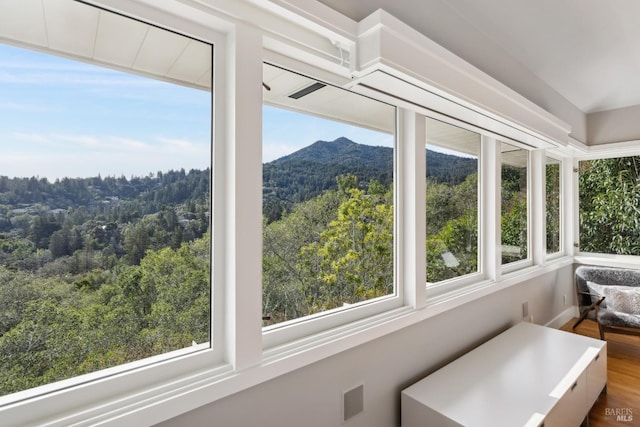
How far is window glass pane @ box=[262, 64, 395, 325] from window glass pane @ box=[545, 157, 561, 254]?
2.86m

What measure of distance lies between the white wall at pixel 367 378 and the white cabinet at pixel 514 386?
8 centimetres

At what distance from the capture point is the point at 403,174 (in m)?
1.93

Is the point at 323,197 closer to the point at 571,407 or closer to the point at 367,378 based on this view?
the point at 367,378

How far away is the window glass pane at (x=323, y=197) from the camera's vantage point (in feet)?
4.68

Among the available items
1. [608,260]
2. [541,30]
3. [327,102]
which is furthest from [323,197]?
[608,260]

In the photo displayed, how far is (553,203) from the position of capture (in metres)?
3.96

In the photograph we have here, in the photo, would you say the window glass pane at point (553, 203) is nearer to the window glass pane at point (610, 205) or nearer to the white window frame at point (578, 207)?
the white window frame at point (578, 207)

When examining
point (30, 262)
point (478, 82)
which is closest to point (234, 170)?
point (30, 262)

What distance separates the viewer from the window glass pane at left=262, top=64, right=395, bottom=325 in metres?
1.43

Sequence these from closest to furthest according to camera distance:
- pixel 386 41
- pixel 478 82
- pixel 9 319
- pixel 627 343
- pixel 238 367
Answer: pixel 9 319, pixel 238 367, pixel 386 41, pixel 478 82, pixel 627 343

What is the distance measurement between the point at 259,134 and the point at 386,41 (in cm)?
65

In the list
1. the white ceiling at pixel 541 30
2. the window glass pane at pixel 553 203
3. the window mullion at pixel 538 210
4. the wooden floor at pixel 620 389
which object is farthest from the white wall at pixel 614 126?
the wooden floor at pixel 620 389

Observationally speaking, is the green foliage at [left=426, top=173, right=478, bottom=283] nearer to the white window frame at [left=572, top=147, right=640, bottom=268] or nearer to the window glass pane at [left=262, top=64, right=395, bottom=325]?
the window glass pane at [left=262, top=64, right=395, bottom=325]

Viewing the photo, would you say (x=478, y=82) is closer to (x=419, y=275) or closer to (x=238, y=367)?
(x=419, y=275)
